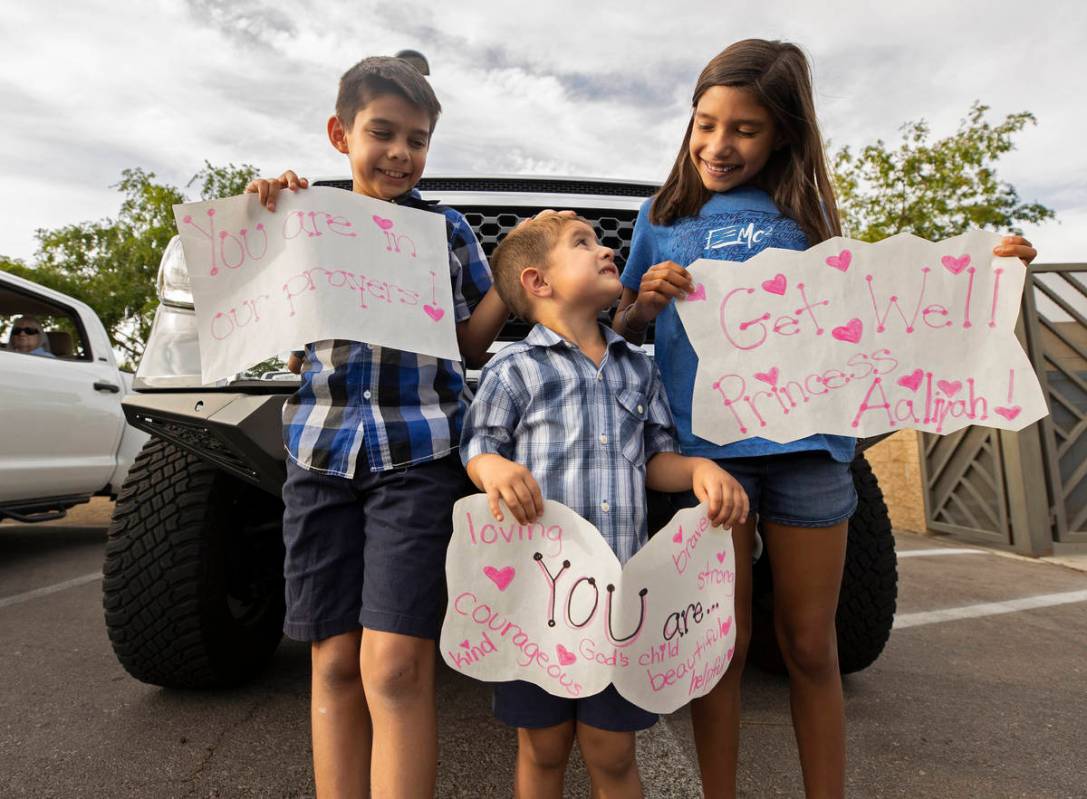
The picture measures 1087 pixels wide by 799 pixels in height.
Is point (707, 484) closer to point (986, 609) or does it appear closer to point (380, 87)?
point (380, 87)

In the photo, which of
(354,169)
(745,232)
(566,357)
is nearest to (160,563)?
(354,169)

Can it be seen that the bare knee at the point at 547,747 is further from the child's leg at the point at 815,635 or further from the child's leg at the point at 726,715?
the child's leg at the point at 815,635

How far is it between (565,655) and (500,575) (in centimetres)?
17

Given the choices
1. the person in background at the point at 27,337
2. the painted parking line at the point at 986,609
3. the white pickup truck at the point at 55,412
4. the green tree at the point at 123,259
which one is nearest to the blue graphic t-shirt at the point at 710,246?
the painted parking line at the point at 986,609

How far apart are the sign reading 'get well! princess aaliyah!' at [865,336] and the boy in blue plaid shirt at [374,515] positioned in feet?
1.79

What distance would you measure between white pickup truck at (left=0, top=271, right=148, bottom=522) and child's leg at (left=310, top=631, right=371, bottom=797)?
11.4ft

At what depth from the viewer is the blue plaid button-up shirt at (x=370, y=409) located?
135 centimetres

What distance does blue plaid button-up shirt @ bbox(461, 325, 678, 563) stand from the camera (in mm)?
1260

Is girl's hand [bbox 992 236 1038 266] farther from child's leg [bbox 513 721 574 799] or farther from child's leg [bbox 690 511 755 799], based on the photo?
child's leg [bbox 513 721 574 799]

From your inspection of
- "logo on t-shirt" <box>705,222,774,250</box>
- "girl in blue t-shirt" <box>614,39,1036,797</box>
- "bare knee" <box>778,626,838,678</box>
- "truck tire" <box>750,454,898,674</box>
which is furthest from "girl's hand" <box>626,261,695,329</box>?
"truck tire" <box>750,454,898,674</box>

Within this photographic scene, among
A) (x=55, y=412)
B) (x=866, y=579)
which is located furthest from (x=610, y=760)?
(x=55, y=412)

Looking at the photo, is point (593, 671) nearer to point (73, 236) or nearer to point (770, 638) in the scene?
point (770, 638)

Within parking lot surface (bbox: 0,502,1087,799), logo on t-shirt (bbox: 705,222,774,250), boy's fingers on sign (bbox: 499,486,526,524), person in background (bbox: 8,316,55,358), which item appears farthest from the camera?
person in background (bbox: 8,316,55,358)

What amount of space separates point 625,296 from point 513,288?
0.31 meters
